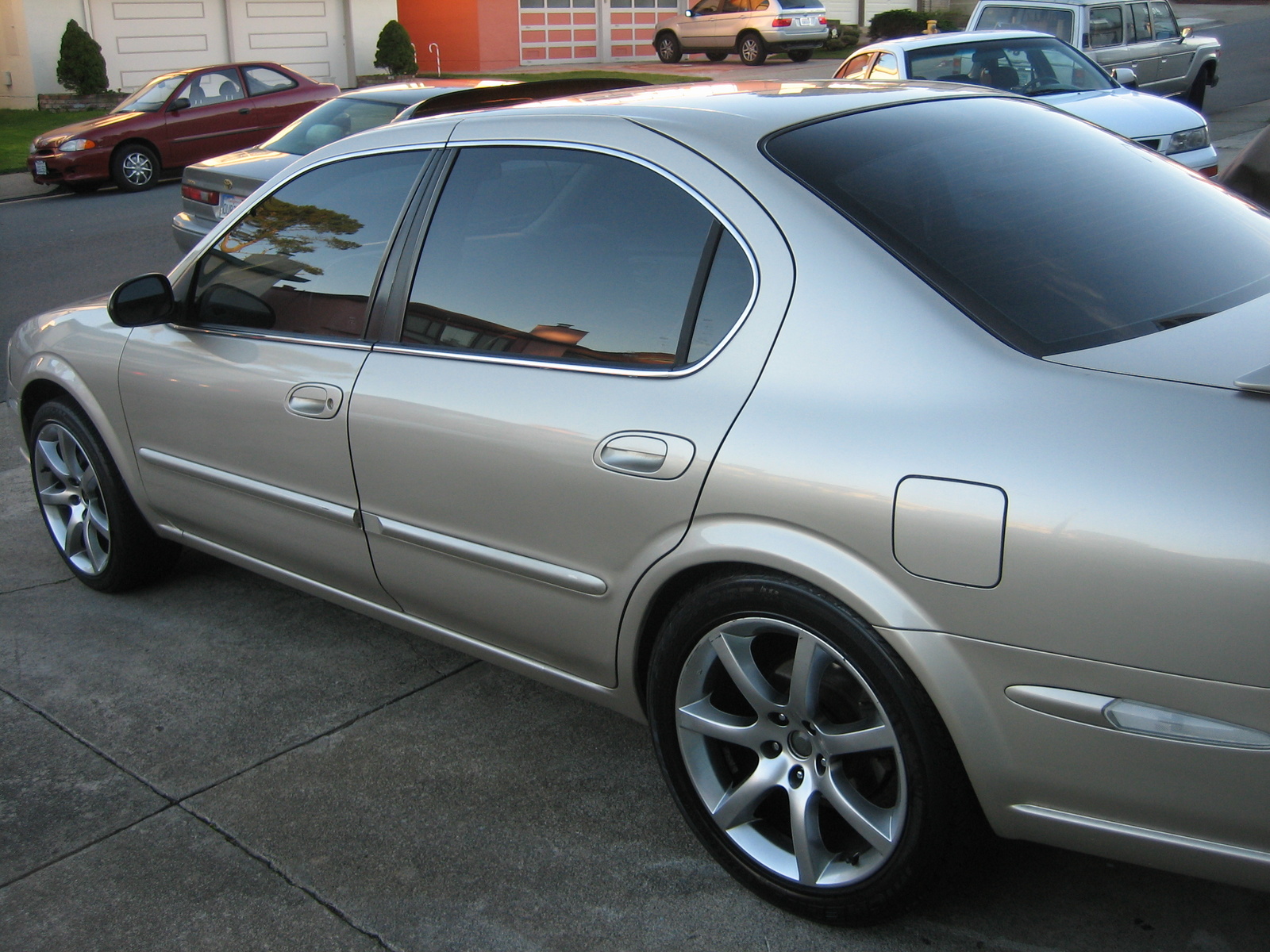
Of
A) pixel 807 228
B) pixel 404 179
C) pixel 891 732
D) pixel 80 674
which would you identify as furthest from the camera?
pixel 80 674

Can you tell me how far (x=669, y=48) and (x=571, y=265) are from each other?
97.5 ft

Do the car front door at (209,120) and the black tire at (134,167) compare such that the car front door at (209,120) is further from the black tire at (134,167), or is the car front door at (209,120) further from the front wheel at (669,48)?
the front wheel at (669,48)

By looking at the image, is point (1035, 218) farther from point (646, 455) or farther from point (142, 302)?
point (142, 302)

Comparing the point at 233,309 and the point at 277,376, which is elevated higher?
the point at 233,309

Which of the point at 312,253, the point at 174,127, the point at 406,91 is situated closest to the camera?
the point at 312,253

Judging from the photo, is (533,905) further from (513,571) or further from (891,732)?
(891,732)

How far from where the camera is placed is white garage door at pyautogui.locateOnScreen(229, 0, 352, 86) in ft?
83.5

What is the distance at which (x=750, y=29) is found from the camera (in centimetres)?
2855

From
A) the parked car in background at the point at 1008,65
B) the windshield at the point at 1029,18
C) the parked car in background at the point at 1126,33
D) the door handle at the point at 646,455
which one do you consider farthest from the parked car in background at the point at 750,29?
the door handle at the point at 646,455

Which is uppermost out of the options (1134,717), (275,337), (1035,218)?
(1035,218)

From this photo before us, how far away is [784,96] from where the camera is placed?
294 cm

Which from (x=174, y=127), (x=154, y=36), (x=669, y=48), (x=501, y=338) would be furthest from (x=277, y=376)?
(x=669, y=48)

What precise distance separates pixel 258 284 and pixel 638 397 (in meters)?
1.59

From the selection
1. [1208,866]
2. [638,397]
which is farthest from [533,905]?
[1208,866]
